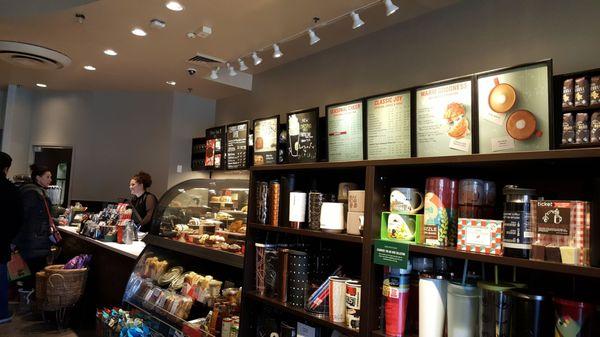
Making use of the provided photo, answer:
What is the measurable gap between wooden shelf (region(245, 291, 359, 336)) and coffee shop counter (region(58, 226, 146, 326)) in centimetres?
187

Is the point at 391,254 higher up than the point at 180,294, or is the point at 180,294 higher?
the point at 391,254

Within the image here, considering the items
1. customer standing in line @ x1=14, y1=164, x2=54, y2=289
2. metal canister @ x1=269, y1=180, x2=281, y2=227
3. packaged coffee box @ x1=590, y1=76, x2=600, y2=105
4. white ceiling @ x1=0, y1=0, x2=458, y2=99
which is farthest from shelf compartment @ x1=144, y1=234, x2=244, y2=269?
packaged coffee box @ x1=590, y1=76, x2=600, y2=105

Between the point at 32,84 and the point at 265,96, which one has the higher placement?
the point at 32,84

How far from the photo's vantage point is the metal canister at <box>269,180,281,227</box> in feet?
6.65

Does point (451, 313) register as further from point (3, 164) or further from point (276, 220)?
point (3, 164)

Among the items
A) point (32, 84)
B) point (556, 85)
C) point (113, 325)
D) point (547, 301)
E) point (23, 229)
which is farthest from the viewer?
point (32, 84)

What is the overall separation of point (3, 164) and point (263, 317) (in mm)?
3241

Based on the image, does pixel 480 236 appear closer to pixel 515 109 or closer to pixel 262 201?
pixel 262 201

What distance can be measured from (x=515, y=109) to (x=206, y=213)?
2454 millimetres

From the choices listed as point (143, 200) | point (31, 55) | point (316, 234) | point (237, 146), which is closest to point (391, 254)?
point (316, 234)

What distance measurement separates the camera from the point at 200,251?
2816mm

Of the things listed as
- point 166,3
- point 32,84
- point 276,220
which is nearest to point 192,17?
point 166,3

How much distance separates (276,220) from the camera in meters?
2.02

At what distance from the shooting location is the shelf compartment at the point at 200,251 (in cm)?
246
